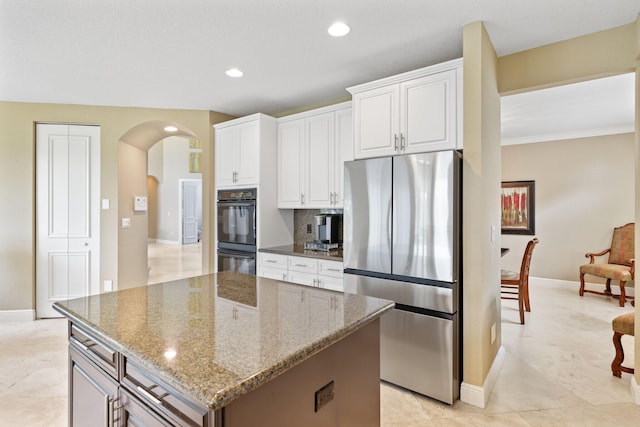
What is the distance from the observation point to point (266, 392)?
3.22 feet

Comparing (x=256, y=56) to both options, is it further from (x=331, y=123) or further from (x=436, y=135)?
(x=436, y=135)

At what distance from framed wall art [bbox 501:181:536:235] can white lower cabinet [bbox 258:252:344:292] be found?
14.6ft

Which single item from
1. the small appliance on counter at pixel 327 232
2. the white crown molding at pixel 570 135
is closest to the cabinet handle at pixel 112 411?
the small appliance on counter at pixel 327 232

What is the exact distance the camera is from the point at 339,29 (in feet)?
7.68

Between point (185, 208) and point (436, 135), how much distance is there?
35.3ft

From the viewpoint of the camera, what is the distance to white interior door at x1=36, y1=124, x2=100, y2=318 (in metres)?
4.07

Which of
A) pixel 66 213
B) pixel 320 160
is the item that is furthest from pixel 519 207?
pixel 66 213

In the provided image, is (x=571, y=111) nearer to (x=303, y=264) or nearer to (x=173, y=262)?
(x=303, y=264)

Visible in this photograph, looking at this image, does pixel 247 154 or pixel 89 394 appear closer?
pixel 89 394

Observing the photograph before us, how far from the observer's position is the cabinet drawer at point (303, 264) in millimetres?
3133

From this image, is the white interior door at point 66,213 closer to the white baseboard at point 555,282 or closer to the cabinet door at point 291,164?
the cabinet door at point 291,164

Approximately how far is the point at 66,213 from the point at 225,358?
13.8 ft

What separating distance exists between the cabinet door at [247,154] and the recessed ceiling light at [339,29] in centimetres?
158

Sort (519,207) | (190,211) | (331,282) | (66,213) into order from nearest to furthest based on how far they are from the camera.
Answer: (331,282), (66,213), (519,207), (190,211)
